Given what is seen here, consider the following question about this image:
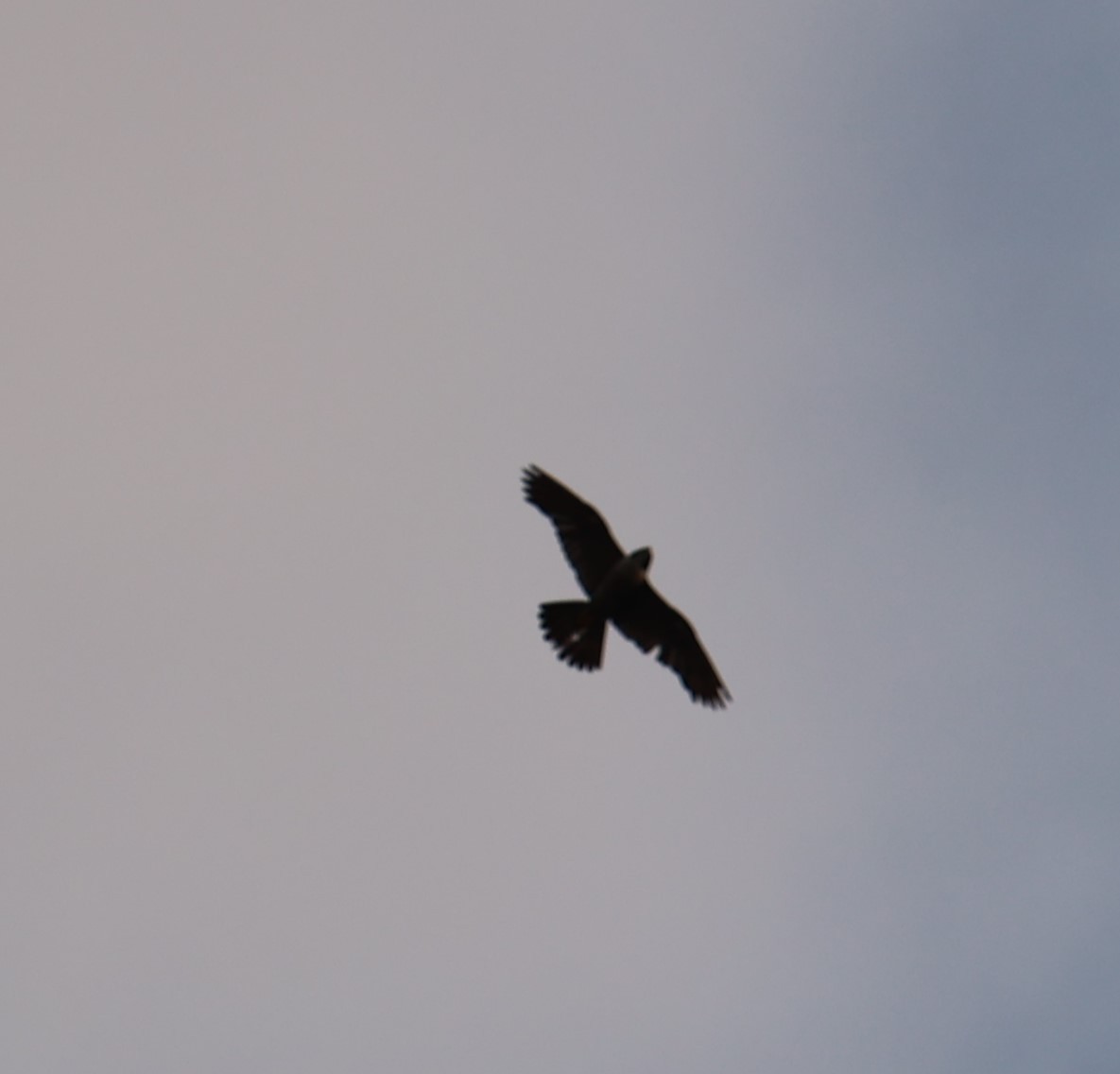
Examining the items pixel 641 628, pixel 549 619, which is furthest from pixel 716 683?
pixel 549 619

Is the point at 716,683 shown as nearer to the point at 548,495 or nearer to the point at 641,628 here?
the point at 641,628

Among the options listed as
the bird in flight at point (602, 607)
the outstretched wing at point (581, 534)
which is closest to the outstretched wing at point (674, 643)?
the bird in flight at point (602, 607)

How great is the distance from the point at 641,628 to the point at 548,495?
6.51ft

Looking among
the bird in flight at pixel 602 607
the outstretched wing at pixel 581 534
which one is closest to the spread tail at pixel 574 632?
the bird in flight at pixel 602 607

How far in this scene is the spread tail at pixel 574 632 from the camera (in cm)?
1521

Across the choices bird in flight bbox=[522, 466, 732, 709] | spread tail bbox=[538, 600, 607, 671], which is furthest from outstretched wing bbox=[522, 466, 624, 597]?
spread tail bbox=[538, 600, 607, 671]

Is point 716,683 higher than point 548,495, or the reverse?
point 548,495

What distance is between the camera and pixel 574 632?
15.3 metres

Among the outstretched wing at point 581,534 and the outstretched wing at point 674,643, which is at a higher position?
the outstretched wing at point 581,534

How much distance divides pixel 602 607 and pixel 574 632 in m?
0.45

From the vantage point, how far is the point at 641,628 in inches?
620

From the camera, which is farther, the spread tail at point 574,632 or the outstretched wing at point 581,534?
the outstretched wing at point 581,534

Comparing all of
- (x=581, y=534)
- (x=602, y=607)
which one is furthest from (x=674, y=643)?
(x=581, y=534)

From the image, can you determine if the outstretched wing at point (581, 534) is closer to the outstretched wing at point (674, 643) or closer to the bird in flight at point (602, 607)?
the bird in flight at point (602, 607)
